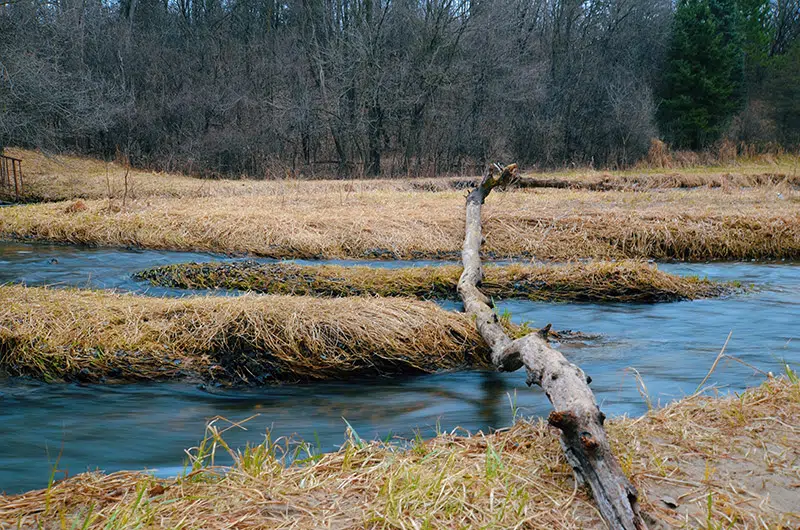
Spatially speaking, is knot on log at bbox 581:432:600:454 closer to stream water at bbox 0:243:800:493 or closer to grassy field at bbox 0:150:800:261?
stream water at bbox 0:243:800:493

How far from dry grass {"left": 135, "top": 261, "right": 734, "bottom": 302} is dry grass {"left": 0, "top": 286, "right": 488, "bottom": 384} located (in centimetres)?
205

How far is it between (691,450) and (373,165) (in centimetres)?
2549

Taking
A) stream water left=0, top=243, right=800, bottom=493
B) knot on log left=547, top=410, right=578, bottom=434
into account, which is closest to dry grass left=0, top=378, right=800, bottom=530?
knot on log left=547, top=410, right=578, bottom=434

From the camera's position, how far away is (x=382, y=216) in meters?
14.2

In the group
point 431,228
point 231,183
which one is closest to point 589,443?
point 431,228

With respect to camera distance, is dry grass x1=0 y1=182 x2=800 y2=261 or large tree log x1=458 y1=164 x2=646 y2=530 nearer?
large tree log x1=458 y1=164 x2=646 y2=530

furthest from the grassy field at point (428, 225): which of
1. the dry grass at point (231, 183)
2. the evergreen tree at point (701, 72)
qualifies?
the evergreen tree at point (701, 72)

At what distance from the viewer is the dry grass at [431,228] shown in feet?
40.9

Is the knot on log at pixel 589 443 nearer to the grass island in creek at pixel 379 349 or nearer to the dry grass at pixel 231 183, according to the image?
the grass island in creek at pixel 379 349

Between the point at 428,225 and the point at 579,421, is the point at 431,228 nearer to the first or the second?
the point at 428,225

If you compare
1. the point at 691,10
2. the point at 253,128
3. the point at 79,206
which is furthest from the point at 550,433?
the point at 691,10

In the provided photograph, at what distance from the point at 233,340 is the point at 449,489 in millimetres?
3392

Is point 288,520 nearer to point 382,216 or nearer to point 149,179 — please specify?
point 382,216

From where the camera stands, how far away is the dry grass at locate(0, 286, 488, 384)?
19.1 feet
